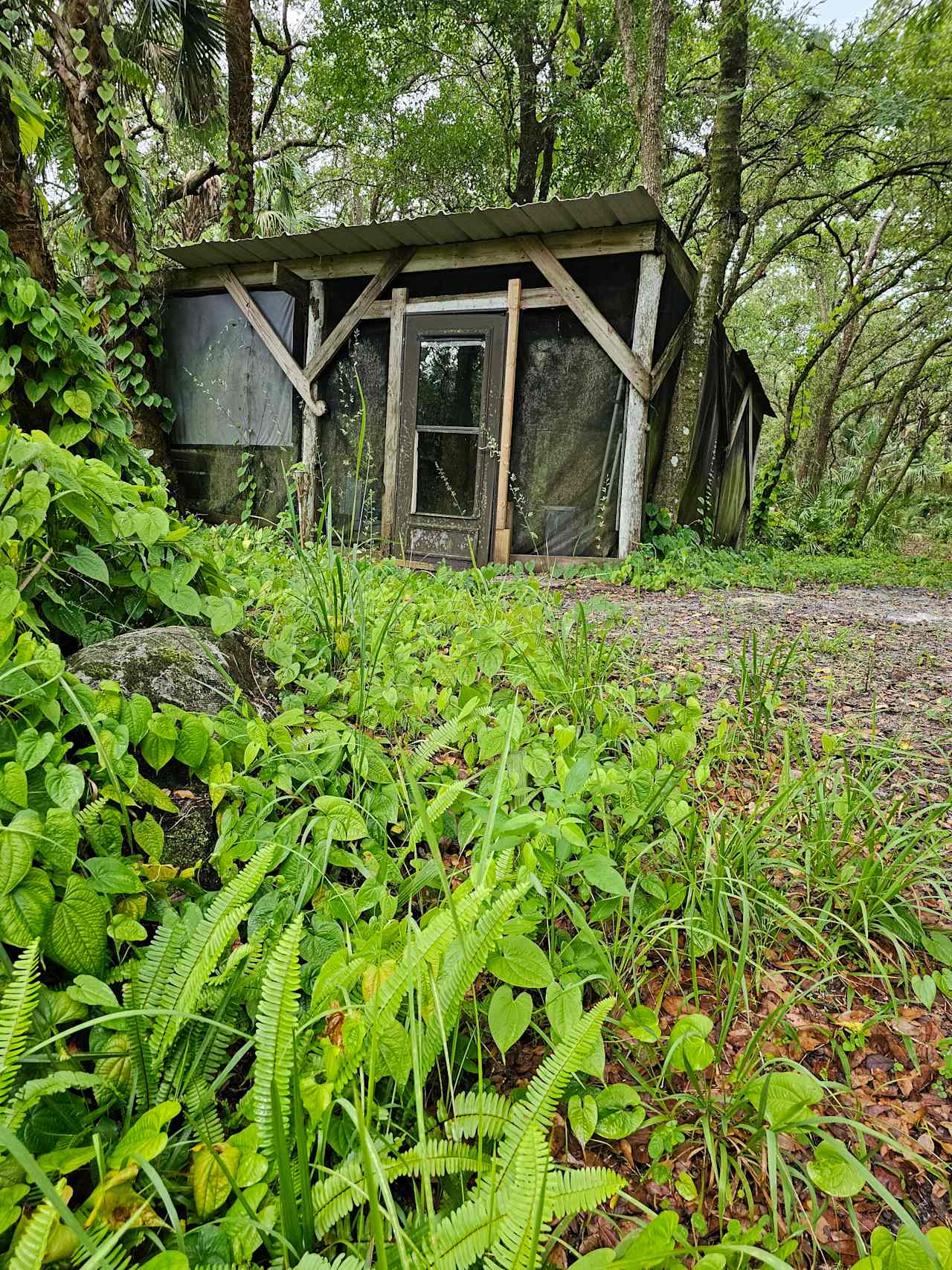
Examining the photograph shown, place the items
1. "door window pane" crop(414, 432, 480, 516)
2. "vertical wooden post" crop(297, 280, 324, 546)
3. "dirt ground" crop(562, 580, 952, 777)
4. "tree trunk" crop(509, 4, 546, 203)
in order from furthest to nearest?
"tree trunk" crop(509, 4, 546, 203)
"vertical wooden post" crop(297, 280, 324, 546)
"door window pane" crop(414, 432, 480, 516)
"dirt ground" crop(562, 580, 952, 777)

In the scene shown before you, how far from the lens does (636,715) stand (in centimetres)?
217

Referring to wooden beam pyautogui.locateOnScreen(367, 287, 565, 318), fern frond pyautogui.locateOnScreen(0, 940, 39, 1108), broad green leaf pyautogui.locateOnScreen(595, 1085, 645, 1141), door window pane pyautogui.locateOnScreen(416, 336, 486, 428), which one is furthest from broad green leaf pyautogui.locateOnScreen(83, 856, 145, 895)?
wooden beam pyautogui.locateOnScreen(367, 287, 565, 318)

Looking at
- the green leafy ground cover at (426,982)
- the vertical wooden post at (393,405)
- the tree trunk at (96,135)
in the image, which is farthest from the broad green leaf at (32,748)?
the vertical wooden post at (393,405)

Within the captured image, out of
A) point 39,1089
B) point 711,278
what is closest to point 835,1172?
point 39,1089

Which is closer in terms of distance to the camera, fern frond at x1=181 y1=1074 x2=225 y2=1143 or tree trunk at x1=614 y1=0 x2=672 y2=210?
fern frond at x1=181 y1=1074 x2=225 y2=1143

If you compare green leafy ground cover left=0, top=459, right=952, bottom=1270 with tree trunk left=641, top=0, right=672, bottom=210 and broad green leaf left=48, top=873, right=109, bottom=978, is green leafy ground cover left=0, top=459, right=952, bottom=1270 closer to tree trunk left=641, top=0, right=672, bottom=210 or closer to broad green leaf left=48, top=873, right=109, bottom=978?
broad green leaf left=48, top=873, right=109, bottom=978

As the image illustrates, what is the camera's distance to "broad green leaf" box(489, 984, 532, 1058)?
1.03 meters

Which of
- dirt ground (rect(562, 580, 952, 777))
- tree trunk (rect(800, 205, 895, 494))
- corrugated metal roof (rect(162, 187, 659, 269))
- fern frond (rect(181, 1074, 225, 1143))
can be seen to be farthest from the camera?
tree trunk (rect(800, 205, 895, 494))

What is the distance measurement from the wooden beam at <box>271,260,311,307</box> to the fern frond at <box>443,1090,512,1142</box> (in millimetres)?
7483

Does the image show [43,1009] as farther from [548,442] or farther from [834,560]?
[834,560]

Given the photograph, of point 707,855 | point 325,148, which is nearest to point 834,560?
point 707,855

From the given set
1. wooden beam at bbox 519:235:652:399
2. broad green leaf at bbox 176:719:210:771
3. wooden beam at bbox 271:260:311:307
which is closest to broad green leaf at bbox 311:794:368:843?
broad green leaf at bbox 176:719:210:771

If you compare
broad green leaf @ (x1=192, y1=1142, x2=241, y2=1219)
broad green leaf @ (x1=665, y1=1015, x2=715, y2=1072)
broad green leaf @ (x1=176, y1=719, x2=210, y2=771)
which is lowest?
broad green leaf @ (x1=192, y1=1142, x2=241, y2=1219)

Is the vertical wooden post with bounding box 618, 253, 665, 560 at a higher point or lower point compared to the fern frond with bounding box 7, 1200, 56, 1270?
higher
